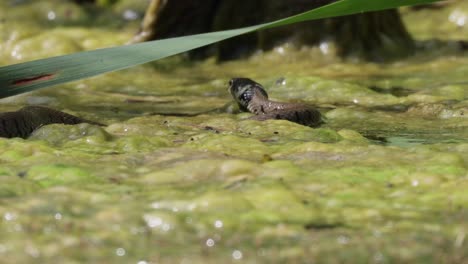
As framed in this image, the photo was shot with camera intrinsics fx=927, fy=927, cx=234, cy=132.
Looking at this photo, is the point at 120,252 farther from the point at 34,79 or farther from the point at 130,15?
the point at 130,15

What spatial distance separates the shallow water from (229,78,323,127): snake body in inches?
4.5

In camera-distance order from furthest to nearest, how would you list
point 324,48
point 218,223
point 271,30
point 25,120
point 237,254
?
point 271,30
point 324,48
point 25,120
point 218,223
point 237,254

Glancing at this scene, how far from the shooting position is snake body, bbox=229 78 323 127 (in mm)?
4228

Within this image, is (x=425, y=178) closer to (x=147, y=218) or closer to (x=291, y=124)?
(x=147, y=218)

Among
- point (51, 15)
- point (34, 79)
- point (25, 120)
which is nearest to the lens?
point (34, 79)

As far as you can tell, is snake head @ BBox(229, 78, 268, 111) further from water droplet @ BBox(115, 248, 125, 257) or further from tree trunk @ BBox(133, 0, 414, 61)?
water droplet @ BBox(115, 248, 125, 257)

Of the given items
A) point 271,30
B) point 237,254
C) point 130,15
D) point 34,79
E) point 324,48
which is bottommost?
point 324,48

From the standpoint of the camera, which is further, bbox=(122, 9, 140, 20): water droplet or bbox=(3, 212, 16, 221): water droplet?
bbox=(122, 9, 140, 20): water droplet

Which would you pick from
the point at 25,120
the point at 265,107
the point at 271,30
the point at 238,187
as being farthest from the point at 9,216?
the point at 271,30

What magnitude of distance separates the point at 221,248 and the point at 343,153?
1047mm

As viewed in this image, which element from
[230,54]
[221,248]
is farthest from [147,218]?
[230,54]

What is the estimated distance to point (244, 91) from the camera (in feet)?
15.4

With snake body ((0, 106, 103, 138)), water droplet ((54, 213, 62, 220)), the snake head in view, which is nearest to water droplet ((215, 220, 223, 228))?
water droplet ((54, 213, 62, 220))

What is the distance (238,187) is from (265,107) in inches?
83.1
